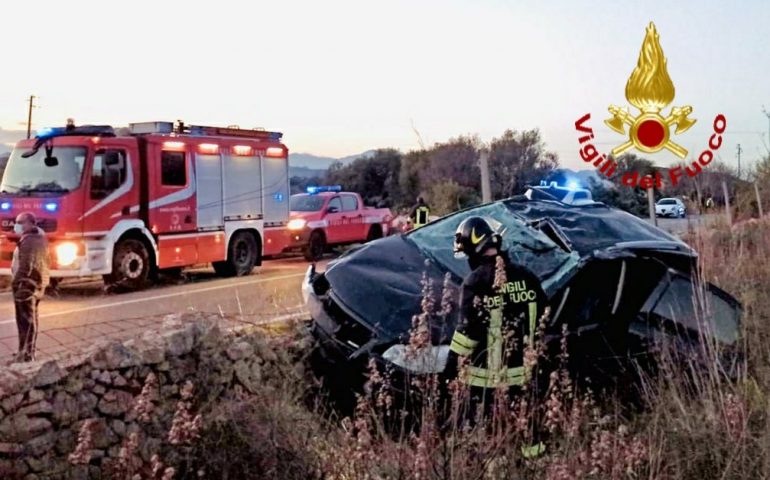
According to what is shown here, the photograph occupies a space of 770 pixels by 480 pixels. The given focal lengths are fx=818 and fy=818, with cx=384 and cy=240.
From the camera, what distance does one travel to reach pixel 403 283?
20.7 ft

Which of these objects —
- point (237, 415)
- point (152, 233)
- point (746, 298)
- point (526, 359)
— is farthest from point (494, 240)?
point (152, 233)

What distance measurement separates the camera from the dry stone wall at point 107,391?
4.66 meters

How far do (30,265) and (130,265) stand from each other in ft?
16.9

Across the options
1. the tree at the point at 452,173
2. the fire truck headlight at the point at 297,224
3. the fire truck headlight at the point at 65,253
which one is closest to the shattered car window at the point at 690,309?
the fire truck headlight at the point at 65,253

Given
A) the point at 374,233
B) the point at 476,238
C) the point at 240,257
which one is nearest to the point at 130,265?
the point at 240,257

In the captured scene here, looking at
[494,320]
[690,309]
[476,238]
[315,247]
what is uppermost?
[476,238]

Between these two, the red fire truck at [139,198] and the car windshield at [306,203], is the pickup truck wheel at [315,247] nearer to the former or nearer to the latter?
the car windshield at [306,203]

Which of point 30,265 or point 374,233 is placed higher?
point 30,265

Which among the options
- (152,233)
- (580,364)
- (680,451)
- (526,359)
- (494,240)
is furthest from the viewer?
(152,233)

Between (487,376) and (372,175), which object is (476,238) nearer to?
(487,376)

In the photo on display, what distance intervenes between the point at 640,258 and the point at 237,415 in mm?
3024

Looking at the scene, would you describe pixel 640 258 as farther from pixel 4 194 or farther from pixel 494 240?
pixel 4 194

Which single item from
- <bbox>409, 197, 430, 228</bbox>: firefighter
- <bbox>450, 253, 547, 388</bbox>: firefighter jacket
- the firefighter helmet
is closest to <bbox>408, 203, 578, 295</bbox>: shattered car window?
<bbox>450, 253, 547, 388</bbox>: firefighter jacket

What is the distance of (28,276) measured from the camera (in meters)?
7.59
